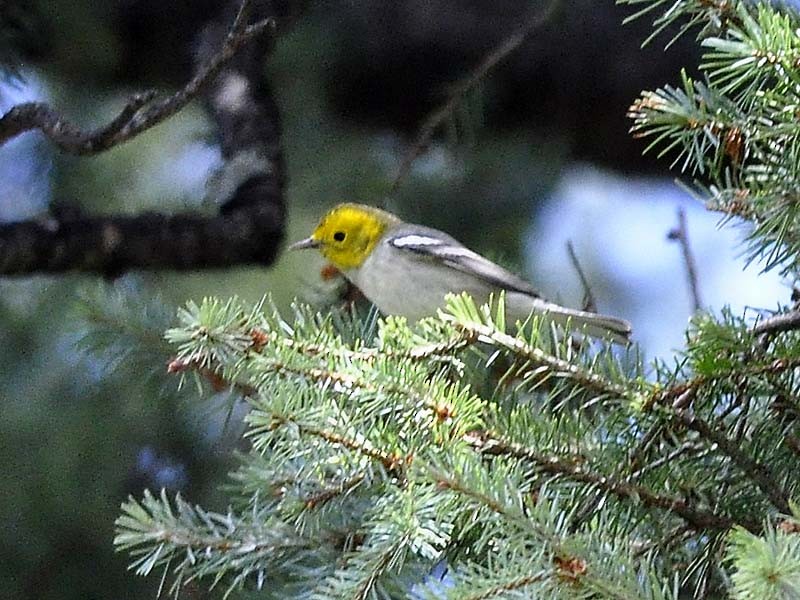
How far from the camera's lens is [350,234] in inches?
51.6

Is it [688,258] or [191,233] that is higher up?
[688,258]

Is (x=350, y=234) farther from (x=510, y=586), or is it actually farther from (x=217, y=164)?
(x=510, y=586)

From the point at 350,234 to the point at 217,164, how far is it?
0.94ft

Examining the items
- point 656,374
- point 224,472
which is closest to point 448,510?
point 656,374

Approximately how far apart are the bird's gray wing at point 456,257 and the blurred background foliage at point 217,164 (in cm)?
14

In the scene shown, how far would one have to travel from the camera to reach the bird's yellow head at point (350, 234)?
1.31m

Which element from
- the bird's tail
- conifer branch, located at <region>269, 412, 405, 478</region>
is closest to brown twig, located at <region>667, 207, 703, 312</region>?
the bird's tail

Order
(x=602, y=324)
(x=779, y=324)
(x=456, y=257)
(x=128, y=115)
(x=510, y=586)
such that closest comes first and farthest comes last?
(x=510, y=586) < (x=779, y=324) < (x=128, y=115) < (x=602, y=324) < (x=456, y=257)

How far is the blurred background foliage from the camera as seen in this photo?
4.58ft

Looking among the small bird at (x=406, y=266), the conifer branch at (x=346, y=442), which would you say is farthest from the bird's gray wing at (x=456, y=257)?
the conifer branch at (x=346, y=442)

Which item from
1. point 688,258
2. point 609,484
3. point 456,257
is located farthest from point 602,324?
point 609,484

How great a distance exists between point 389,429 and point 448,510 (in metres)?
0.08

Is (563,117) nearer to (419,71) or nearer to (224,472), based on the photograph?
(419,71)

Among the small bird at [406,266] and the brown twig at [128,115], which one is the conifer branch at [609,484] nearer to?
the brown twig at [128,115]
